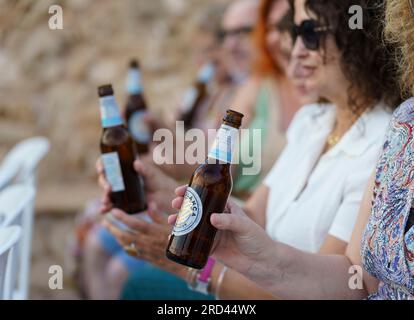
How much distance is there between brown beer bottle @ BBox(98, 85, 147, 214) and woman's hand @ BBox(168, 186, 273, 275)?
359mm

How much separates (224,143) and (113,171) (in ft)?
1.52

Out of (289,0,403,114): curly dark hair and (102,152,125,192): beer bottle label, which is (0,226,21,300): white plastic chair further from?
(289,0,403,114): curly dark hair

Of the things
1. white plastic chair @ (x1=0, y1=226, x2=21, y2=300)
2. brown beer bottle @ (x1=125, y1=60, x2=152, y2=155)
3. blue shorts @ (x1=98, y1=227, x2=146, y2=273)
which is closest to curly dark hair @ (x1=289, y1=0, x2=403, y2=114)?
white plastic chair @ (x1=0, y1=226, x2=21, y2=300)

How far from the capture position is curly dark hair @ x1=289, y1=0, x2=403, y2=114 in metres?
1.60

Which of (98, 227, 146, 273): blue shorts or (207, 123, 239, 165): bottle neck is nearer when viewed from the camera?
(207, 123, 239, 165): bottle neck

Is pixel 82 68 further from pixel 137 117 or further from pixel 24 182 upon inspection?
pixel 24 182

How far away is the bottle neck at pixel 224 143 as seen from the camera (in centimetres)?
118

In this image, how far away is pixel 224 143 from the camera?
1.19m

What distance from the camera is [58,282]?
5.80ft

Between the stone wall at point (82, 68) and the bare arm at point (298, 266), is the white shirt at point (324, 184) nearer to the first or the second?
the bare arm at point (298, 266)

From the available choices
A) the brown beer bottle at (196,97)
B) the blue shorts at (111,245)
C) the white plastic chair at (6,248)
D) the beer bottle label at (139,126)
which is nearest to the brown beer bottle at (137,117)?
the beer bottle label at (139,126)

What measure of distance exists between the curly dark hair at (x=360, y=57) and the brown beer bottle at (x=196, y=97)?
5.25 feet
